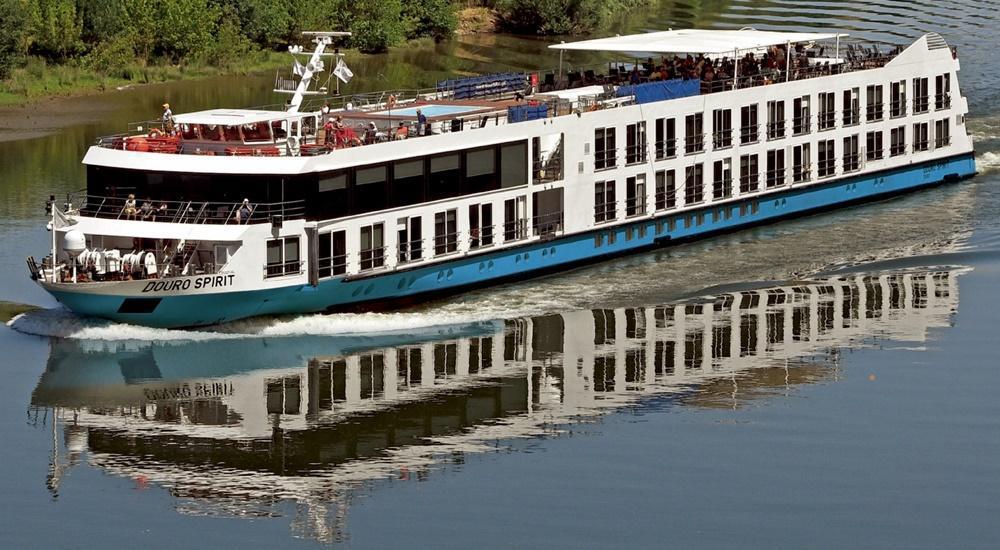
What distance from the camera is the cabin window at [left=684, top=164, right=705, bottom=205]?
57.9 meters

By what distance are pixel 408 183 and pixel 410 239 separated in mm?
1412

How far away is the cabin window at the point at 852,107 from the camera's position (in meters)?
63.8

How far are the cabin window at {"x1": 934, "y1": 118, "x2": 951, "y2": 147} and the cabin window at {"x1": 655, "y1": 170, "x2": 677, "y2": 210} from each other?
46.7 feet

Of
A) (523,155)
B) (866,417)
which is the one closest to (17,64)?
(523,155)

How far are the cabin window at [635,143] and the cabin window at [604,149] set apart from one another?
2.09ft

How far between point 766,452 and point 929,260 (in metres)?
19.8

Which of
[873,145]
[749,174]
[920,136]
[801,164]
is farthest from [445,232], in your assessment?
[920,136]

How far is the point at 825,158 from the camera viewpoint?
63062mm

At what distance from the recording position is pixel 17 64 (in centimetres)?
8512

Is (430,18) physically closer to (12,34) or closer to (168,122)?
(12,34)

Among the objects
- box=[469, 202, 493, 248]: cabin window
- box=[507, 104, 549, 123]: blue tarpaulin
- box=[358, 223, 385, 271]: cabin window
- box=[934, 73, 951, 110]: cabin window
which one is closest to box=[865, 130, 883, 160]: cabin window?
box=[934, 73, 951, 110]: cabin window

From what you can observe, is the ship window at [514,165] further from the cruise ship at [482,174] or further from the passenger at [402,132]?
the passenger at [402,132]

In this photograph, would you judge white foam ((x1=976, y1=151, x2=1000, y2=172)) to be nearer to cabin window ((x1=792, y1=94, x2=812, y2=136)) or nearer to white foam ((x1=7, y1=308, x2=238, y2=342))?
cabin window ((x1=792, y1=94, x2=812, y2=136))

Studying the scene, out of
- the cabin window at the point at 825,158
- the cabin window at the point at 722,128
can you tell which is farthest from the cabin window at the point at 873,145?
the cabin window at the point at 722,128
